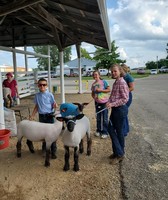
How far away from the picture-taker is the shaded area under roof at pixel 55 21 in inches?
181

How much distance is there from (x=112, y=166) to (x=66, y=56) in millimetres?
78193

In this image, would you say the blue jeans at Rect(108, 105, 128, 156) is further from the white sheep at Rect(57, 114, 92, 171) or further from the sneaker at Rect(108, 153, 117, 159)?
the white sheep at Rect(57, 114, 92, 171)

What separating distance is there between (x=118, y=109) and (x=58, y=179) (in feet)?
5.00

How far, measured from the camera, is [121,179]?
366 cm

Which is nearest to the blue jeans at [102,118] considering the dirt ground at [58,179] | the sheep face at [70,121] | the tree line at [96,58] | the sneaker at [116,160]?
the dirt ground at [58,179]

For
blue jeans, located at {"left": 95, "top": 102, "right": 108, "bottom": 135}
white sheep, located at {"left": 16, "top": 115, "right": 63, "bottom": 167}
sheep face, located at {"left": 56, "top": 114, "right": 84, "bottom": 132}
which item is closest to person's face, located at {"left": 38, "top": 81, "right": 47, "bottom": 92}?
white sheep, located at {"left": 16, "top": 115, "right": 63, "bottom": 167}

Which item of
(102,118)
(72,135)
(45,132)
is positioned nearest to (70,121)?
(72,135)

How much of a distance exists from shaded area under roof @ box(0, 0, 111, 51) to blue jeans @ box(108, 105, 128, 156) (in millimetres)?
1850

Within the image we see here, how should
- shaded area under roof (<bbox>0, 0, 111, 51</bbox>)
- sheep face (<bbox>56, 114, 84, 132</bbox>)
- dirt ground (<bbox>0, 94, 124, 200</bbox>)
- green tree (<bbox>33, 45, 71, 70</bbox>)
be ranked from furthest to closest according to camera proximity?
green tree (<bbox>33, 45, 71, 70</bbox>), shaded area under roof (<bbox>0, 0, 111, 51</bbox>), sheep face (<bbox>56, 114, 84, 132</bbox>), dirt ground (<bbox>0, 94, 124, 200</bbox>)

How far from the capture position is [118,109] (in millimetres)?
4125

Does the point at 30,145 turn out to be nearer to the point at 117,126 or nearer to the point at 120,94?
the point at 117,126

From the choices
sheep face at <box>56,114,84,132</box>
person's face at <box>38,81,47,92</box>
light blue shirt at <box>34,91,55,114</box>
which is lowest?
sheep face at <box>56,114,84,132</box>

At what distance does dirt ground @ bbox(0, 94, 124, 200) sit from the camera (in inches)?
129

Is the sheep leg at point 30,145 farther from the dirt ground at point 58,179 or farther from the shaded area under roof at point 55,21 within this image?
the shaded area under roof at point 55,21
